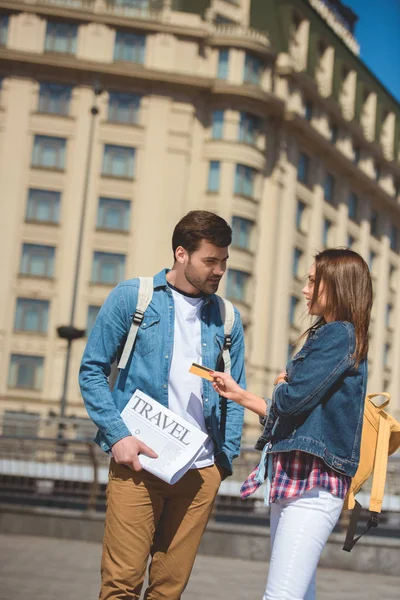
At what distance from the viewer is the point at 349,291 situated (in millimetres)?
3764

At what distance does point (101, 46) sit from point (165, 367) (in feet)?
143

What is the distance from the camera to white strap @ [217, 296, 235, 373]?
4.43 m

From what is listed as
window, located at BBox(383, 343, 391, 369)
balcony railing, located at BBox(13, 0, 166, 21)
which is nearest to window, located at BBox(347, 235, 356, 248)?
window, located at BBox(383, 343, 391, 369)

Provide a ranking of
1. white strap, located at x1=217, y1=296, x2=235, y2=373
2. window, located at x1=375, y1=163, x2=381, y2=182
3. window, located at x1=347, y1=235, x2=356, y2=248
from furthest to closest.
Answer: window, located at x1=375, y1=163, x2=381, y2=182, window, located at x1=347, y1=235, x2=356, y2=248, white strap, located at x1=217, y1=296, x2=235, y2=373

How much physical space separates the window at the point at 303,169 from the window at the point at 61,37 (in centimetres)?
1295

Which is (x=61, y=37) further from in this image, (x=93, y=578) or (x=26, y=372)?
(x=93, y=578)

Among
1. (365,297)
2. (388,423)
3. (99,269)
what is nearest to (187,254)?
(365,297)

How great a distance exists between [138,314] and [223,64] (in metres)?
43.7

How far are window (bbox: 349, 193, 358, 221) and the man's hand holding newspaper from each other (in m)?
53.8

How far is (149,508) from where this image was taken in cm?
415

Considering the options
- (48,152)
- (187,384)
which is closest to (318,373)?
(187,384)

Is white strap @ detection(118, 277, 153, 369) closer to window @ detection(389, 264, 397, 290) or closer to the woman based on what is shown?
the woman

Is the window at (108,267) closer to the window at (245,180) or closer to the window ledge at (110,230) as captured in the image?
the window ledge at (110,230)

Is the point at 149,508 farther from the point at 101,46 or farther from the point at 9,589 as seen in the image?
the point at 101,46
